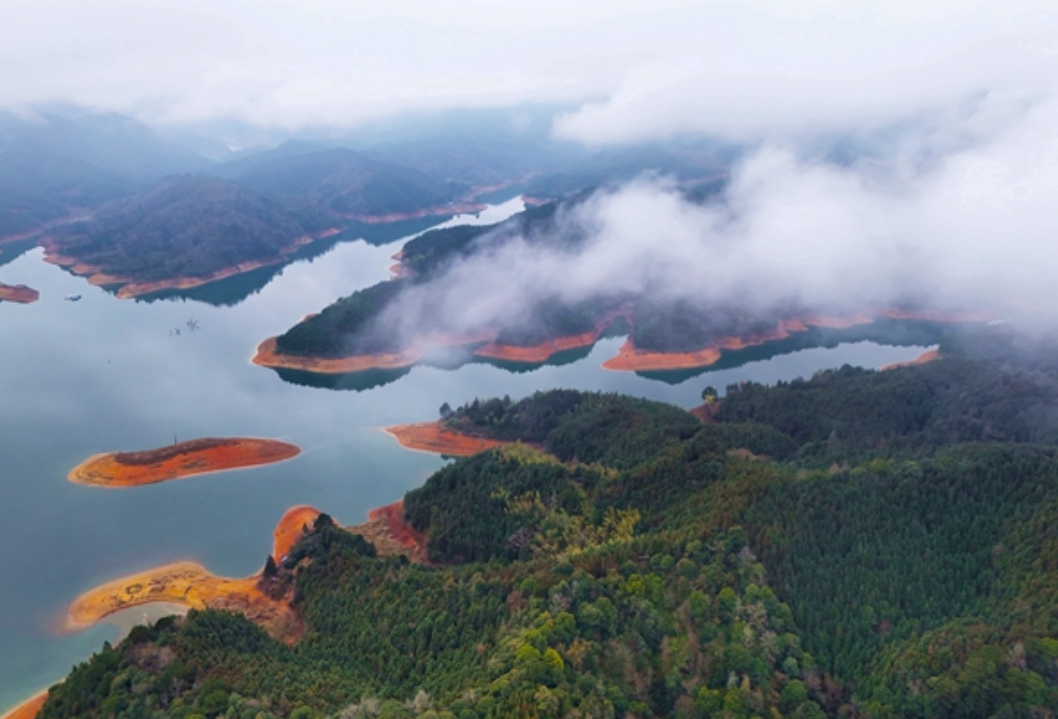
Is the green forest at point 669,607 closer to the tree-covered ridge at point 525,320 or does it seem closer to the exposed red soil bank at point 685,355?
the exposed red soil bank at point 685,355

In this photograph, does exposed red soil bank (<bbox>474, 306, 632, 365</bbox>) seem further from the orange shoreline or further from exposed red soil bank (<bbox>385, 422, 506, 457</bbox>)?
the orange shoreline

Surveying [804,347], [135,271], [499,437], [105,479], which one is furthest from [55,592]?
[135,271]

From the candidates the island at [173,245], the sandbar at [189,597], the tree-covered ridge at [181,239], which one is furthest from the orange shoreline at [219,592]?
the tree-covered ridge at [181,239]

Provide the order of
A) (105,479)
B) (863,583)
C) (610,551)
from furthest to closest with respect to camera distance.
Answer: (105,479)
(610,551)
(863,583)

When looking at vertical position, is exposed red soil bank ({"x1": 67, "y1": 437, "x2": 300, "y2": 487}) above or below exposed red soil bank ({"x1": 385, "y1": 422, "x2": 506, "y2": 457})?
above

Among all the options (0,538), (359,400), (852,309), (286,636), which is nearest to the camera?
(286,636)

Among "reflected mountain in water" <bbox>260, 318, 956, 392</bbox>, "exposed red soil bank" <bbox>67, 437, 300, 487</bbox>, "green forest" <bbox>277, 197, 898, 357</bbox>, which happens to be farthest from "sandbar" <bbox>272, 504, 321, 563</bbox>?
"green forest" <bbox>277, 197, 898, 357</bbox>

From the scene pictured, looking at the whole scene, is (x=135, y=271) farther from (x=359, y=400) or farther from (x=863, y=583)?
(x=863, y=583)
